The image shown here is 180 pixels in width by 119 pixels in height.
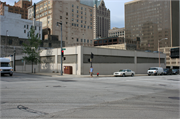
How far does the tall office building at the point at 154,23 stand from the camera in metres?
138

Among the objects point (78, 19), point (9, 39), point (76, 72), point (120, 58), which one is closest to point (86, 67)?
point (76, 72)

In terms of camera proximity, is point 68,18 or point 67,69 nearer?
point 67,69

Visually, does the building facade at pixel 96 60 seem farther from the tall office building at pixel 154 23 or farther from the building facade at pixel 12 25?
the tall office building at pixel 154 23

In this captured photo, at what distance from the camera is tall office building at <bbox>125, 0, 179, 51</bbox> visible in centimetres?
13850

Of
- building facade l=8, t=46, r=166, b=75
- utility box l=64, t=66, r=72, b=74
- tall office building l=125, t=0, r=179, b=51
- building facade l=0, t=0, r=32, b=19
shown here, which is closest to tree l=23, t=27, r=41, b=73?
building facade l=8, t=46, r=166, b=75

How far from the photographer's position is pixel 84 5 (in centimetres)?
11925

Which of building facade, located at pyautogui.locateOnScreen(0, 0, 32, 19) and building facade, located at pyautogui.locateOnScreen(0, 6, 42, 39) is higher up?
building facade, located at pyautogui.locateOnScreen(0, 0, 32, 19)

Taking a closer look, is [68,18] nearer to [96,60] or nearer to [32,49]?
[32,49]

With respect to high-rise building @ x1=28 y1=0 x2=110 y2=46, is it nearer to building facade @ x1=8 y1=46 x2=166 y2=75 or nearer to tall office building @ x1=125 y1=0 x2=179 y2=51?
tall office building @ x1=125 y1=0 x2=179 y2=51

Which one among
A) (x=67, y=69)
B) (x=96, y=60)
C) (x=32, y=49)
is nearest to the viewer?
(x=67, y=69)

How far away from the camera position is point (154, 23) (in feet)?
468

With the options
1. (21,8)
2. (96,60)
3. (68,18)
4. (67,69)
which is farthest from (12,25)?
(21,8)

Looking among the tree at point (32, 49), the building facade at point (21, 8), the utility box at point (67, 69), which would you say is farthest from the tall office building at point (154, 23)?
the utility box at point (67, 69)

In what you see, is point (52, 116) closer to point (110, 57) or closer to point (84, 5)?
point (110, 57)
